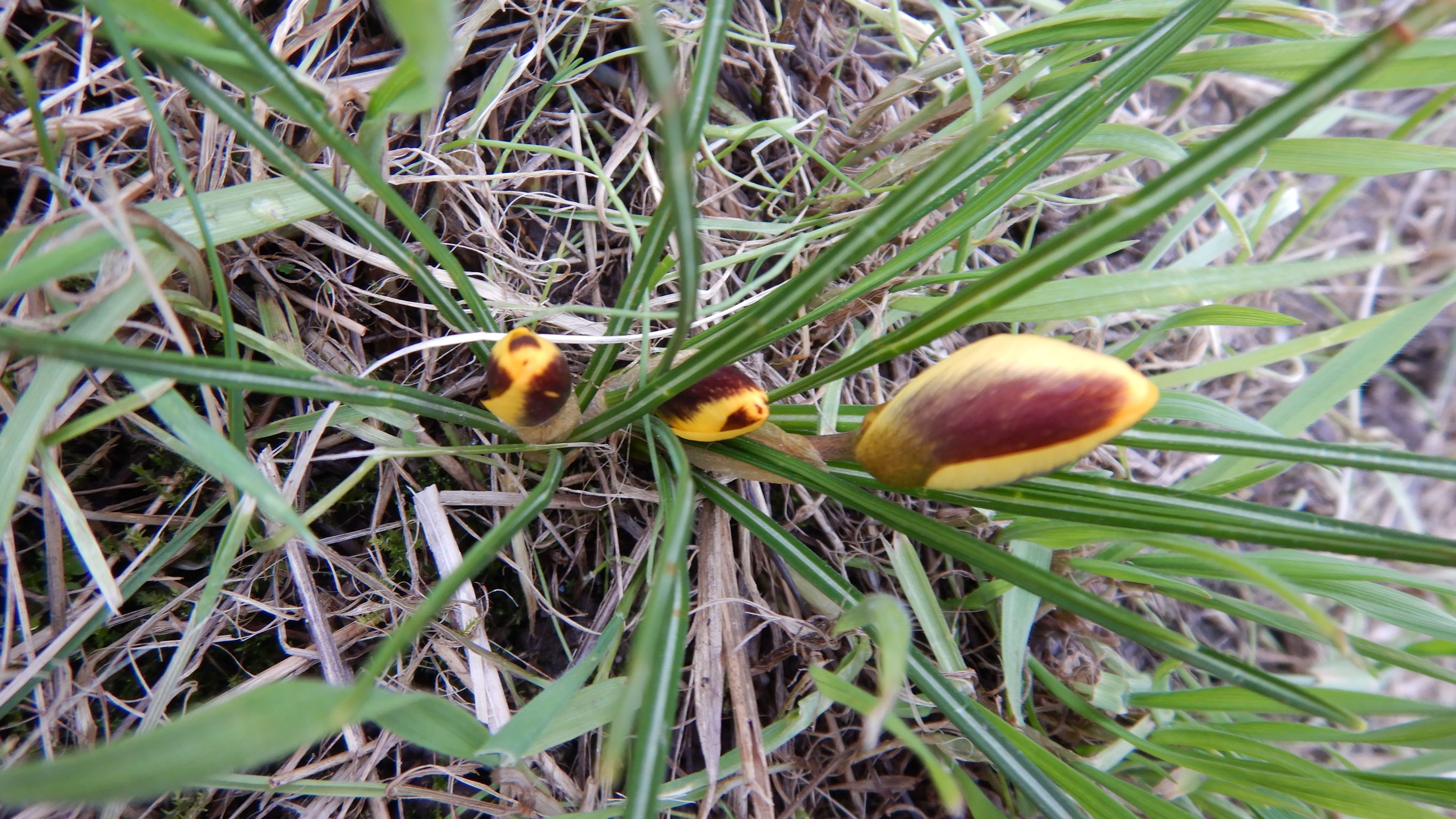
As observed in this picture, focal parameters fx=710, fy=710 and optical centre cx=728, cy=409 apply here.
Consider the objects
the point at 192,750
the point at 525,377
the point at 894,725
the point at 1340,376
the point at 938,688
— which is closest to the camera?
the point at 192,750

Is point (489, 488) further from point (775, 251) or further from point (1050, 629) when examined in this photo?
point (1050, 629)

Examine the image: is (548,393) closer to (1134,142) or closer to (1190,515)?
(1190,515)

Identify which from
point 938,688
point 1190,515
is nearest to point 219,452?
point 938,688

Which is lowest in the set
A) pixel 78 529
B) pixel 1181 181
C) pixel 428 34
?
pixel 78 529

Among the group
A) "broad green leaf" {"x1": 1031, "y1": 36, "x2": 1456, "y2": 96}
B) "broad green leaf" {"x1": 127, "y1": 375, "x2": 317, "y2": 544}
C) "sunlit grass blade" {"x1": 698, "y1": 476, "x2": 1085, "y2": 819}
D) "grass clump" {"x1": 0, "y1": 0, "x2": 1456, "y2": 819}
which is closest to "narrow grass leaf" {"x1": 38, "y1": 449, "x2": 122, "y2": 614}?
"grass clump" {"x1": 0, "y1": 0, "x2": 1456, "y2": 819}

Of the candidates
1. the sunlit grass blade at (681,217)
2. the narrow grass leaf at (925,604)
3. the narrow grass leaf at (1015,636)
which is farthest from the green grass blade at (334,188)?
the narrow grass leaf at (1015,636)

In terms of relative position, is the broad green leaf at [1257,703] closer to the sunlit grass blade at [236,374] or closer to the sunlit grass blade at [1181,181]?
the sunlit grass blade at [1181,181]
